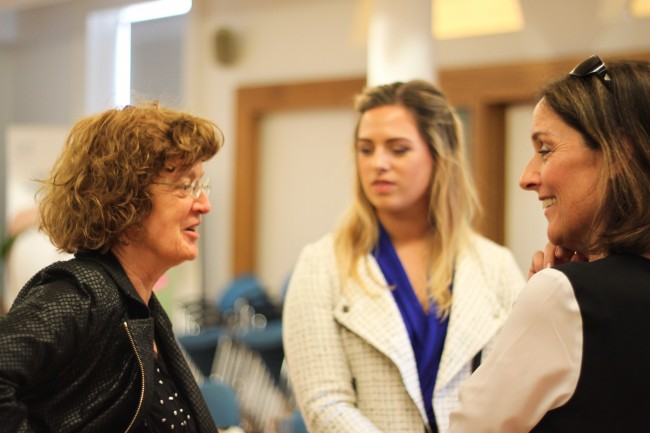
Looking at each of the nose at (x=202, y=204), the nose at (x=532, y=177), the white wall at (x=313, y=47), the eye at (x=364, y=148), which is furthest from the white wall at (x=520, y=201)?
the nose at (x=532, y=177)

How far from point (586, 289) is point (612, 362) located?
115mm

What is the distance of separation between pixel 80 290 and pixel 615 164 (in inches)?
39.0

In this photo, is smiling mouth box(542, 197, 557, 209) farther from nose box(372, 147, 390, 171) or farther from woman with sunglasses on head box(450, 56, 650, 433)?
nose box(372, 147, 390, 171)

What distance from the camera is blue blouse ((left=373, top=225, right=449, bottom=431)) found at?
236cm

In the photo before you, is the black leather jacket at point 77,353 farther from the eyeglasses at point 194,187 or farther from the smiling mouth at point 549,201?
the smiling mouth at point 549,201

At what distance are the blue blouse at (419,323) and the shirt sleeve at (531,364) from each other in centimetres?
84

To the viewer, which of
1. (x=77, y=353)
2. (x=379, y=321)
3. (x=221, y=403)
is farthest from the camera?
(x=221, y=403)

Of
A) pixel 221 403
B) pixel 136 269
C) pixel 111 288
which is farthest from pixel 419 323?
pixel 221 403

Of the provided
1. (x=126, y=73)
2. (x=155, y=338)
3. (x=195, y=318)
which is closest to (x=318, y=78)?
(x=195, y=318)

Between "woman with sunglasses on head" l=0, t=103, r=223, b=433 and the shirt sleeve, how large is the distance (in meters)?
0.67

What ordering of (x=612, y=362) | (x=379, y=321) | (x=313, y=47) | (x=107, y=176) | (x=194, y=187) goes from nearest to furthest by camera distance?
(x=612, y=362) < (x=107, y=176) < (x=194, y=187) < (x=379, y=321) < (x=313, y=47)

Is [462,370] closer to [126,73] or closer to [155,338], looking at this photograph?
Result: [155,338]

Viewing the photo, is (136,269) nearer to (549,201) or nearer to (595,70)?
(549,201)

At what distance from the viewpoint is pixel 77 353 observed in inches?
66.4
